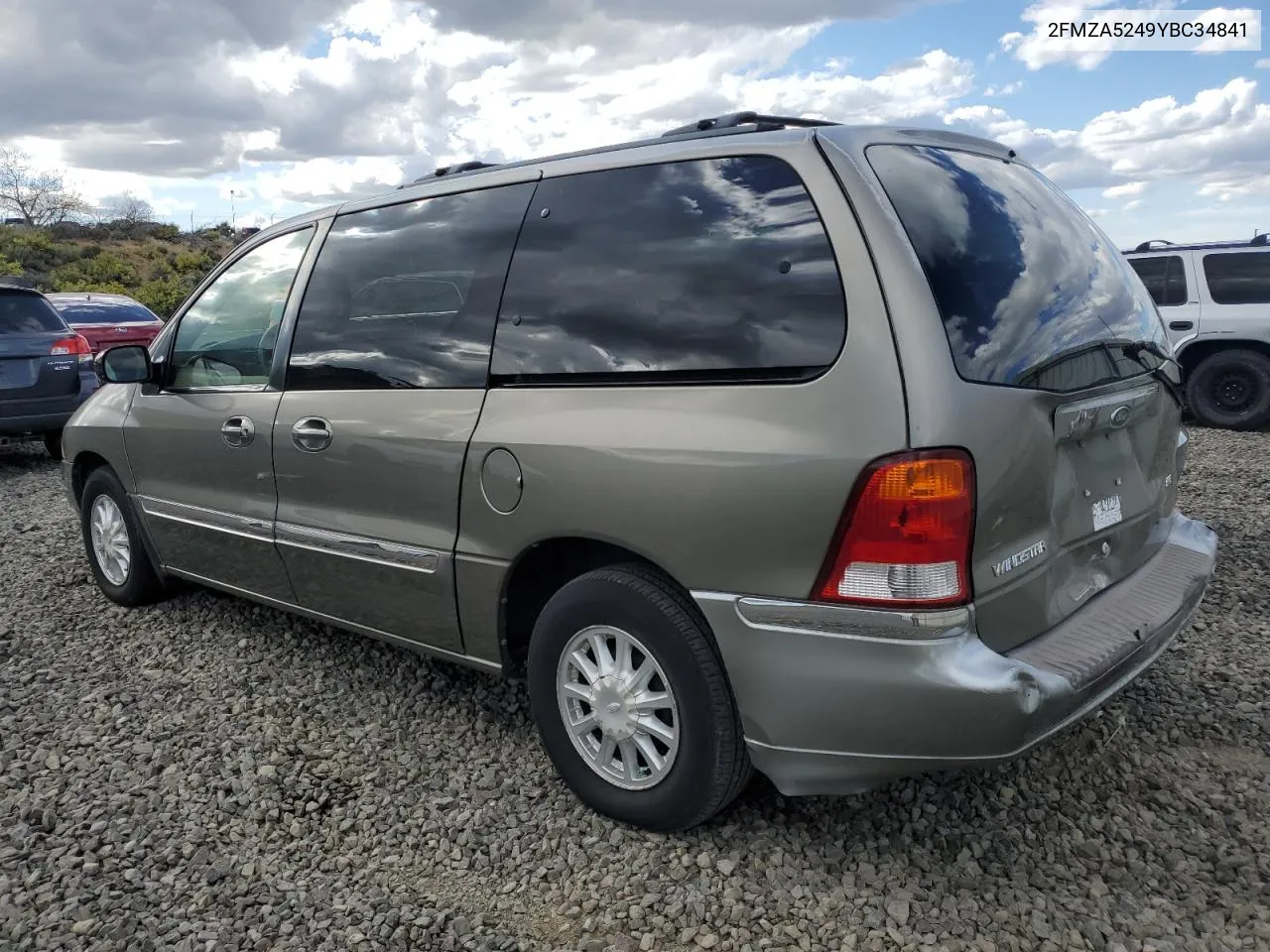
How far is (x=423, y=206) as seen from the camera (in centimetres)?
340

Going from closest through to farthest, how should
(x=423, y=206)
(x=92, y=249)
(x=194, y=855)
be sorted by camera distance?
(x=194, y=855) < (x=423, y=206) < (x=92, y=249)

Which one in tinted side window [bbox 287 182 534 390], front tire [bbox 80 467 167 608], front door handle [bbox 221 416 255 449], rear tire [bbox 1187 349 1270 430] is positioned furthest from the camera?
rear tire [bbox 1187 349 1270 430]

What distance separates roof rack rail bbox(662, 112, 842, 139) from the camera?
271 cm

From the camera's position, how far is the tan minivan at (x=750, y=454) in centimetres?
223

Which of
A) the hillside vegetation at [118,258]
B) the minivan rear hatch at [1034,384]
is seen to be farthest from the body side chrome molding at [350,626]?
the hillside vegetation at [118,258]

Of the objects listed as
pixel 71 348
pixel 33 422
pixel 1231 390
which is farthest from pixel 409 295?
pixel 1231 390

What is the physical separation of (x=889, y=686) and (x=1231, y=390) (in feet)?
29.5

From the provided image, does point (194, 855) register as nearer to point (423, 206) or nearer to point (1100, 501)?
point (423, 206)

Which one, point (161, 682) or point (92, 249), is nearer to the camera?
point (161, 682)

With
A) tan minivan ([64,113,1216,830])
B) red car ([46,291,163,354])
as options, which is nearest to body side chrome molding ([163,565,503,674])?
tan minivan ([64,113,1216,830])

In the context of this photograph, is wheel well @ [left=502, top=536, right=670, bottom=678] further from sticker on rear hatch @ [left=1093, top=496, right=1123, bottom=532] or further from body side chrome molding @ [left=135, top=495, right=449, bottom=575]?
sticker on rear hatch @ [left=1093, top=496, right=1123, bottom=532]

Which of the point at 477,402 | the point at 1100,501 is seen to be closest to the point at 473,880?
the point at 477,402

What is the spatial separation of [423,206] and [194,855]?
2.12 meters

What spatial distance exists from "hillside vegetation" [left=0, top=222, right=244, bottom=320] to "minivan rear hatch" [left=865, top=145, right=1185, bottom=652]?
27.1 metres
